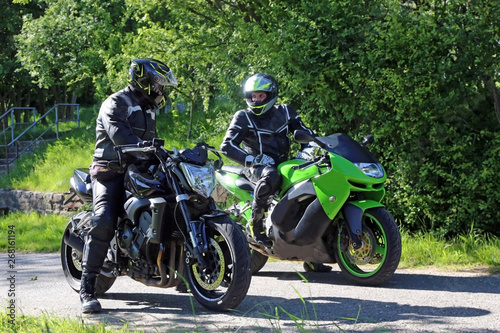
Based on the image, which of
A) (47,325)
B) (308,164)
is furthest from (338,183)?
(47,325)

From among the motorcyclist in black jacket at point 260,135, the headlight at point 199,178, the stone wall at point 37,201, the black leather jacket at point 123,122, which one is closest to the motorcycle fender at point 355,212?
the motorcyclist in black jacket at point 260,135

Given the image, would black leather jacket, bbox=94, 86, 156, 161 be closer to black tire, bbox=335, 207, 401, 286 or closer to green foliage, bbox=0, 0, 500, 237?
black tire, bbox=335, 207, 401, 286

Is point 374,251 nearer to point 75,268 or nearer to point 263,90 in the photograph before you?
point 263,90

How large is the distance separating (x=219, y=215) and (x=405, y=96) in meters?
3.63

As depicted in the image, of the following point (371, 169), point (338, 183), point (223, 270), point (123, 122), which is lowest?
point (223, 270)

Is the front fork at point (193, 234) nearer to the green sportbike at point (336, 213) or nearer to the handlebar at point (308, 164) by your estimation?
the green sportbike at point (336, 213)

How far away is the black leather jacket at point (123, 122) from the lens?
598cm

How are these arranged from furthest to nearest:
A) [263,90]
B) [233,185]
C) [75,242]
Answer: [233,185] → [263,90] → [75,242]

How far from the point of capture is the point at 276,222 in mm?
6891

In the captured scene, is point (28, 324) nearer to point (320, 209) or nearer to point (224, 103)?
point (320, 209)

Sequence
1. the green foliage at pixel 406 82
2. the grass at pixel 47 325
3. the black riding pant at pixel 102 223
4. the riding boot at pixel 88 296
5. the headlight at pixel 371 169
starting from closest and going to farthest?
the grass at pixel 47 325 < the riding boot at pixel 88 296 < the black riding pant at pixel 102 223 < the headlight at pixel 371 169 < the green foliage at pixel 406 82

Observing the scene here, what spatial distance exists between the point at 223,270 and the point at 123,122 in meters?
1.53

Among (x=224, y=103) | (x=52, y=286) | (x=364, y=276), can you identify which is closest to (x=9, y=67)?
(x=224, y=103)

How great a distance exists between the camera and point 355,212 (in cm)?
651
